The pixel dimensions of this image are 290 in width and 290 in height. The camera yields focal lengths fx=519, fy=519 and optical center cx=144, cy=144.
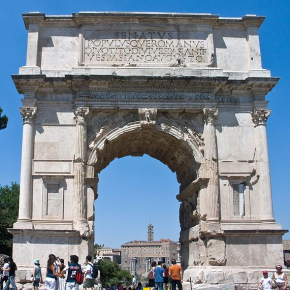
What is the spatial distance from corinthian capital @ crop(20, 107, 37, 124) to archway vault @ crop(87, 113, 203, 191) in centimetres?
221

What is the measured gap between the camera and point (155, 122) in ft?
58.8

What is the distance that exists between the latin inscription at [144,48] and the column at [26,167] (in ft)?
9.47

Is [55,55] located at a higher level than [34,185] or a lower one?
higher

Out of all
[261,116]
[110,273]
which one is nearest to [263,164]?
[261,116]

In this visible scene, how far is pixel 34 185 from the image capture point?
680 inches

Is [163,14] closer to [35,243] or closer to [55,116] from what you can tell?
[55,116]

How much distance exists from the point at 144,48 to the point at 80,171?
5086 mm

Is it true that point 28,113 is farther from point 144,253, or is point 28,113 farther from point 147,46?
point 144,253

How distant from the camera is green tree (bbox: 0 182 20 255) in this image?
3247 cm

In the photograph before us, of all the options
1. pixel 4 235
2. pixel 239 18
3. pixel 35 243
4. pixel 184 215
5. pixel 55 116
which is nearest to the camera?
pixel 35 243

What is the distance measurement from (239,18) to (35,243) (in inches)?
424

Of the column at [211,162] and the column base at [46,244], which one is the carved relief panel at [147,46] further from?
the column base at [46,244]

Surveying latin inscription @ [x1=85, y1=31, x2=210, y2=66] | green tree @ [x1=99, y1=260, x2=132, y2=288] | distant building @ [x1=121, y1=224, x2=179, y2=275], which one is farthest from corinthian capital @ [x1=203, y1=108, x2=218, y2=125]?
distant building @ [x1=121, y1=224, x2=179, y2=275]

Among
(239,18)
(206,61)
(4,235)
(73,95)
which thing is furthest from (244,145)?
(4,235)
